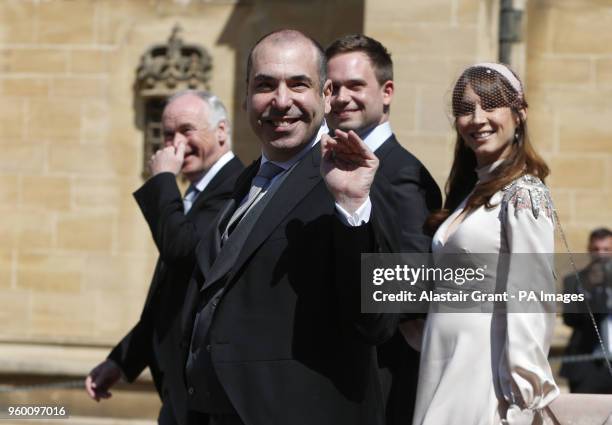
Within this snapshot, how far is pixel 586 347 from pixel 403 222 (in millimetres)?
3955

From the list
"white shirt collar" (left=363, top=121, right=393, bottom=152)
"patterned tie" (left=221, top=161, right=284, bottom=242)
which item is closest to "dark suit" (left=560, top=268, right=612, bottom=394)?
"white shirt collar" (left=363, top=121, right=393, bottom=152)

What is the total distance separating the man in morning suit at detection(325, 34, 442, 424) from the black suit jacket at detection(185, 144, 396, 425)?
1.96 ft

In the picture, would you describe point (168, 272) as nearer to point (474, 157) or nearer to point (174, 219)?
point (174, 219)

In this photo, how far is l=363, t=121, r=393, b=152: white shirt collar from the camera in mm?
5430

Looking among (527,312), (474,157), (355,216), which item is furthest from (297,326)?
(474,157)

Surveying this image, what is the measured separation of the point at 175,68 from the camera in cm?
970

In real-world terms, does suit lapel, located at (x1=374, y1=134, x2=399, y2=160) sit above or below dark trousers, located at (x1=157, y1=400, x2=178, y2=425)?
above

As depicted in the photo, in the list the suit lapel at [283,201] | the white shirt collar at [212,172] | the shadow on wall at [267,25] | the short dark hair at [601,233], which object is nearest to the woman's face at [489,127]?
the suit lapel at [283,201]

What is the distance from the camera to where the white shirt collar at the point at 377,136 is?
543 centimetres

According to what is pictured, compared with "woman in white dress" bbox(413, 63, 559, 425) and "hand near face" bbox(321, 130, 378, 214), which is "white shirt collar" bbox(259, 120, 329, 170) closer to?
"hand near face" bbox(321, 130, 378, 214)

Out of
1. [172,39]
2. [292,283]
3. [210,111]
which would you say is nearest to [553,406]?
[292,283]

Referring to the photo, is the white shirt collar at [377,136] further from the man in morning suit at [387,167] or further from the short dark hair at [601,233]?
the short dark hair at [601,233]

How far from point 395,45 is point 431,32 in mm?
230

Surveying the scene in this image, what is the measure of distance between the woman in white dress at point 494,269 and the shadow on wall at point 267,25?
469cm
